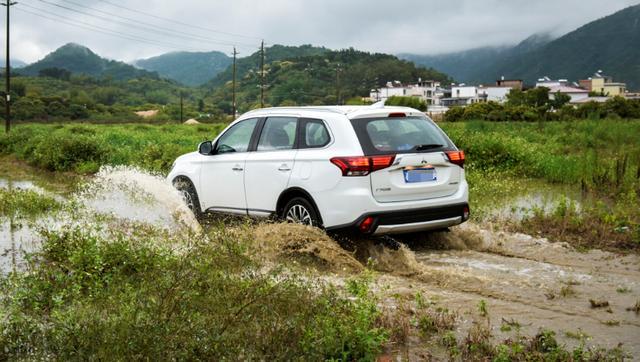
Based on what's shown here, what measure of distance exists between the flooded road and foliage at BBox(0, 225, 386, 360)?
3.87 ft

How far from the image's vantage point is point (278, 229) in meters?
8.23

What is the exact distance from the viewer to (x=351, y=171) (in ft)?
26.0

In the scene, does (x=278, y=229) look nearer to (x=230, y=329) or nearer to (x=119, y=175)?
(x=230, y=329)

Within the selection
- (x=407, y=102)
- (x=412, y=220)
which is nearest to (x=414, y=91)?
(x=407, y=102)

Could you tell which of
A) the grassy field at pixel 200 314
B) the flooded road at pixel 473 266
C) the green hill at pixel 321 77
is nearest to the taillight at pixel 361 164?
the flooded road at pixel 473 266

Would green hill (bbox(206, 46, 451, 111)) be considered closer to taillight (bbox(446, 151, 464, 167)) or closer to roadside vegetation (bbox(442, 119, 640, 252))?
roadside vegetation (bbox(442, 119, 640, 252))

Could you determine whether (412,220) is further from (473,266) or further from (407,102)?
(407,102)

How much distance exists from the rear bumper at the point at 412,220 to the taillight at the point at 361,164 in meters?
0.49

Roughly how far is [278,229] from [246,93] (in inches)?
4352

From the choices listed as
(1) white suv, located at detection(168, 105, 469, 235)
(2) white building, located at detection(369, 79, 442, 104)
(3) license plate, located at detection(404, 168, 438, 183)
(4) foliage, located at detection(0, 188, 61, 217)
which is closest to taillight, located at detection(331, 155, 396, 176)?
(1) white suv, located at detection(168, 105, 469, 235)

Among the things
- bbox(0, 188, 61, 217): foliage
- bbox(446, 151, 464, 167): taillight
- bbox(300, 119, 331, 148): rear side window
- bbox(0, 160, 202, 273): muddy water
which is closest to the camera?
bbox(300, 119, 331, 148): rear side window

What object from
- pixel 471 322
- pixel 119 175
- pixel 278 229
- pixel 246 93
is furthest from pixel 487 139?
pixel 246 93

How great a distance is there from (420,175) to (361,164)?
0.82 metres

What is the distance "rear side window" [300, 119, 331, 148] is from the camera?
8.43 metres
